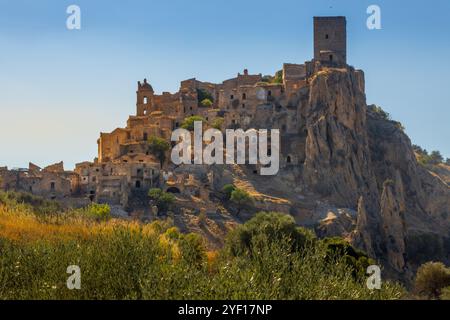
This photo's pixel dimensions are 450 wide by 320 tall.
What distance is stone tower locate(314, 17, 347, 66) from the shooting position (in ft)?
319

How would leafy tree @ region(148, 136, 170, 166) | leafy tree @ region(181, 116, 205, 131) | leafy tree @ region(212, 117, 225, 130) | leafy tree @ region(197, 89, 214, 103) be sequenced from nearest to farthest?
leafy tree @ region(148, 136, 170, 166) → leafy tree @ region(212, 117, 225, 130) → leafy tree @ region(181, 116, 205, 131) → leafy tree @ region(197, 89, 214, 103)

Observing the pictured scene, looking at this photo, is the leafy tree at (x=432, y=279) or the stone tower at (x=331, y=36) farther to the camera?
the stone tower at (x=331, y=36)

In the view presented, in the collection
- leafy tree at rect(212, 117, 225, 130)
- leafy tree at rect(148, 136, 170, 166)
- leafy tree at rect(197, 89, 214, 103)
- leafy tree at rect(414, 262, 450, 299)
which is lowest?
leafy tree at rect(414, 262, 450, 299)

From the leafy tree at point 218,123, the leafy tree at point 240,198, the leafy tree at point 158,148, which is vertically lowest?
the leafy tree at point 240,198

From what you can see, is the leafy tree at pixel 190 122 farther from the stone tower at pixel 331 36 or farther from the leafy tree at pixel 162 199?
the stone tower at pixel 331 36

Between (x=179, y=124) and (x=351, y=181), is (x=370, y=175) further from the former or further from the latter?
(x=179, y=124)

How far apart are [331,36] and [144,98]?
2179 cm

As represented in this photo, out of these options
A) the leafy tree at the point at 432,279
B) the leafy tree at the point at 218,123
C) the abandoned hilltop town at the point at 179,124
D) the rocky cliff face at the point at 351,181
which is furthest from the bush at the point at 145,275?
the leafy tree at the point at 218,123

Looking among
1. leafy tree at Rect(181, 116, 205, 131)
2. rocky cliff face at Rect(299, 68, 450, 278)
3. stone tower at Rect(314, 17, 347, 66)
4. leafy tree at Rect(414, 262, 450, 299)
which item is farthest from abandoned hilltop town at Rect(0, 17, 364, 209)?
leafy tree at Rect(414, 262, 450, 299)

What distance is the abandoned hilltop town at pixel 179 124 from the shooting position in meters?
79.6

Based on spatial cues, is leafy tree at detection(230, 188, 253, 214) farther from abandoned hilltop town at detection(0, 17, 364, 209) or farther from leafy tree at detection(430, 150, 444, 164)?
leafy tree at detection(430, 150, 444, 164)

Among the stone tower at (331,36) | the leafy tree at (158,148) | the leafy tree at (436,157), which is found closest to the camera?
the leafy tree at (158,148)

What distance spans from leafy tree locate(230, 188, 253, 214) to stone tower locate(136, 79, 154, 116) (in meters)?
23.9
